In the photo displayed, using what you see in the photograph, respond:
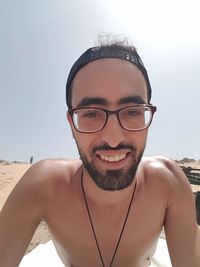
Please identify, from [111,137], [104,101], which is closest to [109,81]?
[104,101]

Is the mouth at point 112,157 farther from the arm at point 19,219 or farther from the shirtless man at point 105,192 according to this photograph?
the arm at point 19,219

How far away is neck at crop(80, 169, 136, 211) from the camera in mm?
1900

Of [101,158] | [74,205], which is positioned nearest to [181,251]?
[74,205]

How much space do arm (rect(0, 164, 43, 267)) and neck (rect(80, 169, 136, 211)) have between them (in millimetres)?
321

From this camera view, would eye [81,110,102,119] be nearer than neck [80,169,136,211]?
Yes

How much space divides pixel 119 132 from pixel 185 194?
2.64 ft

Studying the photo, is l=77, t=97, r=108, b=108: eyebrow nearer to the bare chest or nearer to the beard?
the beard

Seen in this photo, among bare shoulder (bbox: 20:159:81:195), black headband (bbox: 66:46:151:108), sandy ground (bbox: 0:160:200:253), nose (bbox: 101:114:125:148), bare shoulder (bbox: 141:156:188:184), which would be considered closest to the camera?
nose (bbox: 101:114:125:148)

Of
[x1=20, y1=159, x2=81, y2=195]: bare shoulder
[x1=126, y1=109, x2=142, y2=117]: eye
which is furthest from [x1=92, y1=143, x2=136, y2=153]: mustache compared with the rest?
[x1=20, y1=159, x2=81, y2=195]: bare shoulder

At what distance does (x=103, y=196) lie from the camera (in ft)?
6.27

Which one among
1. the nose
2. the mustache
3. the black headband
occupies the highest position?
the black headband

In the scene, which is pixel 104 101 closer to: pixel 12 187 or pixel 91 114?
pixel 91 114

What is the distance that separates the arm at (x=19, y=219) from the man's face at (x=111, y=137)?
0.50 meters

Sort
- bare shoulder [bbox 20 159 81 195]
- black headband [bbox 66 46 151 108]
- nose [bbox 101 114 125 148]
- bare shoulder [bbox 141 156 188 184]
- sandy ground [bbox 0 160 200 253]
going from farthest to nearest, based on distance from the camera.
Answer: sandy ground [bbox 0 160 200 253], bare shoulder [bbox 141 156 188 184], bare shoulder [bbox 20 159 81 195], black headband [bbox 66 46 151 108], nose [bbox 101 114 125 148]
